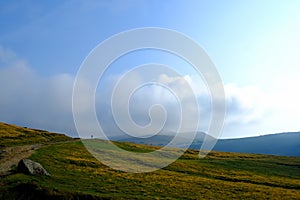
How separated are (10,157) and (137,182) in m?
23.4

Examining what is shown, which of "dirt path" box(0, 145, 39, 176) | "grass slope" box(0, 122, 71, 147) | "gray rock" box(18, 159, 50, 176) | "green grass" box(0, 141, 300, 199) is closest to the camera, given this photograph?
"green grass" box(0, 141, 300, 199)

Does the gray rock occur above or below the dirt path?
below

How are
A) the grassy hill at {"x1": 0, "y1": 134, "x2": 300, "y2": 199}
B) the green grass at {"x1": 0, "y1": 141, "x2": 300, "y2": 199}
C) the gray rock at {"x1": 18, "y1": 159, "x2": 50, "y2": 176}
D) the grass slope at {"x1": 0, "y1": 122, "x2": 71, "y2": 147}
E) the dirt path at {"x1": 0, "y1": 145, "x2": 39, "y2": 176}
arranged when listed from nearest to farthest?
the grassy hill at {"x1": 0, "y1": 134, "x2": 300, "y2": 199}, the green grass at {"x1": 0, "y1": 141, "x2": 300, "y2": 199}, the gray rock at {"x1": 18, "y1": 159, "x2": 50, "y2": 176}, the dirt path at {"x1": 0, "y1": 145, "x2": 39, "y2": 176}, the grass slope at {"x1": 0, "y1": 122, "x2": 71, "y2": 147}

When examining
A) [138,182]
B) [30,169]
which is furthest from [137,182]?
[30,169]

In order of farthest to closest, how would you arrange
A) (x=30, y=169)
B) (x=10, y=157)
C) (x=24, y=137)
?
(x=24, y=137)
(x=10, y=157)
(x=30, y=169)

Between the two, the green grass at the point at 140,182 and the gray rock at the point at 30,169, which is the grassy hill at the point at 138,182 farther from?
the gray rock at the point at 30,169

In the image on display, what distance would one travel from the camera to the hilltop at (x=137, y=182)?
39.7 meters

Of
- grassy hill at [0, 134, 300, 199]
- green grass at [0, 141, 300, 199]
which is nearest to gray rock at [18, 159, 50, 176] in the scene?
grassy hill at [0, 134, 300, 199]

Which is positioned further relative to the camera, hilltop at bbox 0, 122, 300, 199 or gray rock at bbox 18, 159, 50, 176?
gray rock at bbox 18, 159, 50, 176

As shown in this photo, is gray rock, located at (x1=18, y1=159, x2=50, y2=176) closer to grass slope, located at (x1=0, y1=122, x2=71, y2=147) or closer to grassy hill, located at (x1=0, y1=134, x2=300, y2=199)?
grassy hill, located at (x1=0, y1=134, x2=300, y2=199)

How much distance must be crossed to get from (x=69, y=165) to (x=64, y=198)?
18827mm

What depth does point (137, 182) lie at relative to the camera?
50719 mm

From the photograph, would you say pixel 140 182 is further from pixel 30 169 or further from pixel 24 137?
pixel 24 137

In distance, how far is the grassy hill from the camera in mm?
39688
